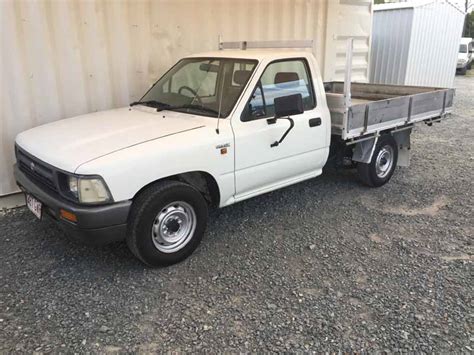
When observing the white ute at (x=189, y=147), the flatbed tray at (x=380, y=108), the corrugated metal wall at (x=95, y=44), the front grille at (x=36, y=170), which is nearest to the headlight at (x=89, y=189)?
the white ute at (x=189, y=147)

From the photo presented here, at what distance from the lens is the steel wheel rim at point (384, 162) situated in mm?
5562

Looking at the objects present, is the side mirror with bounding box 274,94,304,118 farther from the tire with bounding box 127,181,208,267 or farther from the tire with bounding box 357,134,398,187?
the tire with bounding box 357,134,398,187

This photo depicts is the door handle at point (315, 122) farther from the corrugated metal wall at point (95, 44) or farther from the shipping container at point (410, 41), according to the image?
the shipping container at point (410, 41)

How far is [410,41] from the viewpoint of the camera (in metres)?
10.8

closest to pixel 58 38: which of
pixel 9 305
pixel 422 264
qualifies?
pixel 9 305

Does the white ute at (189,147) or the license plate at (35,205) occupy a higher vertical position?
the white ute at (189,147)

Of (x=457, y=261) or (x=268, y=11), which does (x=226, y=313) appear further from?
(x=268, y=11)

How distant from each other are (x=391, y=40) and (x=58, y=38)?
8.95m

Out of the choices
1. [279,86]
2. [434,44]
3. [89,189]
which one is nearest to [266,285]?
[89,189]

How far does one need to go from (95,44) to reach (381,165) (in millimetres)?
4041

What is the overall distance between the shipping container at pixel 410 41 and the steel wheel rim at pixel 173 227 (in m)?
9.23

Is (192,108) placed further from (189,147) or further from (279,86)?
(279,86)

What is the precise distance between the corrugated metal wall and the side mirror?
261 cm

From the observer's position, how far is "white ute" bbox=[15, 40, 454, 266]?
3.21m
